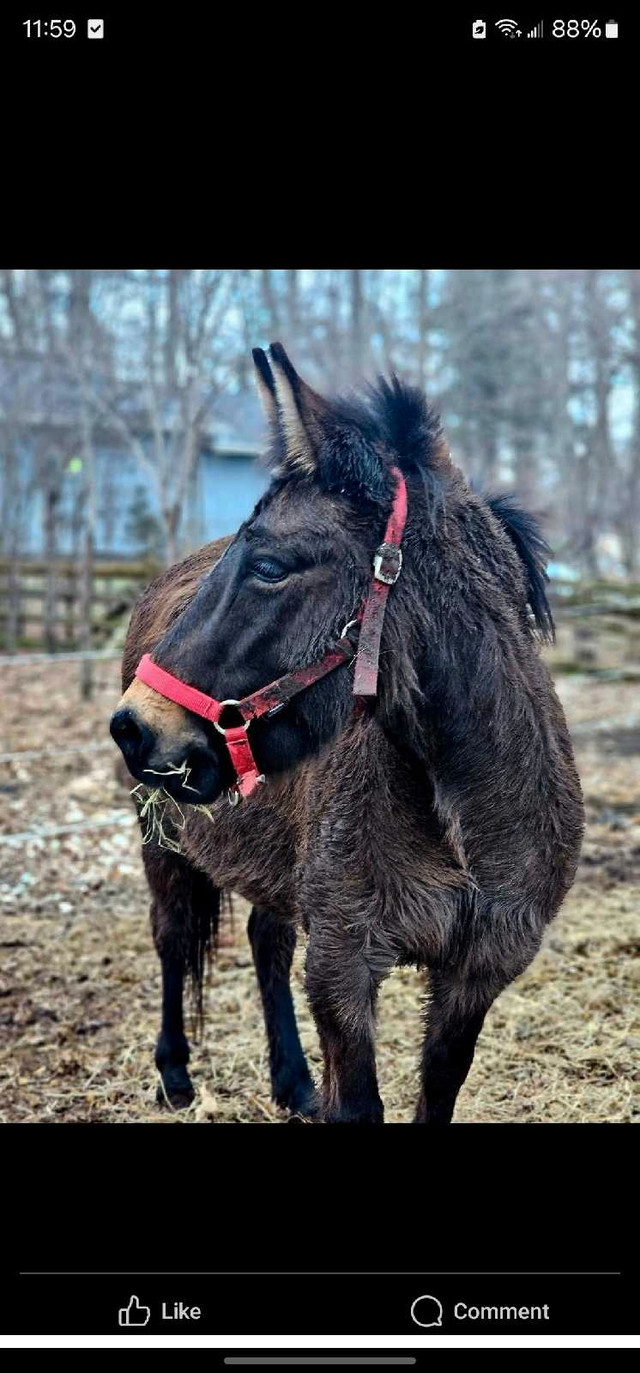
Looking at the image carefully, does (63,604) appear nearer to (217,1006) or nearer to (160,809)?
(217,1006)

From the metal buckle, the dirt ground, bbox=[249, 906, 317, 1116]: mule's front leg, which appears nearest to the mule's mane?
the metal buckle

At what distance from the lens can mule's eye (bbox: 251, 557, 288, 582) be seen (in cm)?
216

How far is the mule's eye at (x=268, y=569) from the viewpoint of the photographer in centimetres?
216

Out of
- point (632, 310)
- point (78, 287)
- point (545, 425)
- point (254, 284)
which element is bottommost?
point (254, 284)

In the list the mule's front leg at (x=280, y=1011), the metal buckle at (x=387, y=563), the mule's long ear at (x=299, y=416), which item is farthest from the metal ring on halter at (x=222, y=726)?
the mule's front leg at (x=280, y=1011)
